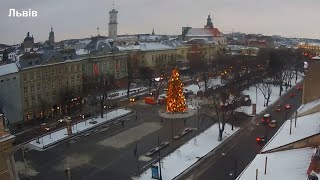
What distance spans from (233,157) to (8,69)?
3371 cm

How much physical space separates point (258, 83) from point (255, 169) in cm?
5733

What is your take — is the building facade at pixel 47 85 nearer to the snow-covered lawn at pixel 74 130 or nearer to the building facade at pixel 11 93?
the building facade at pixel 11 93

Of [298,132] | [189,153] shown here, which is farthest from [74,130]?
[298,132]

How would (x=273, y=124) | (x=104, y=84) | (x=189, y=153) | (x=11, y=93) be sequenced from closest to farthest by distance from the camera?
(x=189, y=153), (x=273, y=124), (x=11, y=93), (x=104, y=84)

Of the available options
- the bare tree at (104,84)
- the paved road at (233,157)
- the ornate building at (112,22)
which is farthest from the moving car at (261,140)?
the ornate building at (112,22)

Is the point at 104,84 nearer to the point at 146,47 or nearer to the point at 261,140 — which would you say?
the point at 261,140

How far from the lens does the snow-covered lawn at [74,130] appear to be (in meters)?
44.7

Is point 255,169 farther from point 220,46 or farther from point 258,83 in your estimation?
point 220,46

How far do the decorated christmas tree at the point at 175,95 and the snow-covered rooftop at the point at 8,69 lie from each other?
71.9 feet

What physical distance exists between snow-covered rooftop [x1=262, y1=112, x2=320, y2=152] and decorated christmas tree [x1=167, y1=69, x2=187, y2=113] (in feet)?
78.6

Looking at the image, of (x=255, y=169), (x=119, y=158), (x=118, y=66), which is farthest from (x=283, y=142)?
(x=118, y=66)

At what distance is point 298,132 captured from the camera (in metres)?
28.0

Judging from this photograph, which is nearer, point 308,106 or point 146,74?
point 308,106

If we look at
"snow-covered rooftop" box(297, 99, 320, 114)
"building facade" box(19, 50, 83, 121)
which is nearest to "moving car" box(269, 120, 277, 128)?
"snow-covered rooftop" box(297, 99, 320, 114)
